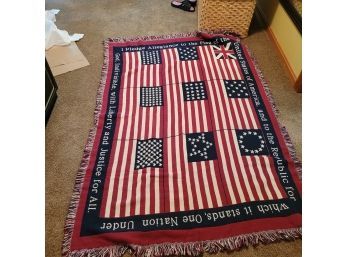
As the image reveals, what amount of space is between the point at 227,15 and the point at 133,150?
1135 mm

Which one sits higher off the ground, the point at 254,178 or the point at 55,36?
the point at 55,36

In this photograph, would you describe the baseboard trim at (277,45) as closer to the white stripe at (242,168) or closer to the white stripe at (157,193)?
the white stripe at (242,168)

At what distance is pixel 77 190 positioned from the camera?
1208mm

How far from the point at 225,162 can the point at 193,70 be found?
0.67m

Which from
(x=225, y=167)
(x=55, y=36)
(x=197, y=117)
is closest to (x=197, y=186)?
(x=225, y=167)

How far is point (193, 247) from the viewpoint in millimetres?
1030

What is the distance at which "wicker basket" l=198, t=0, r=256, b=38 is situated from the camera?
1.79 metres

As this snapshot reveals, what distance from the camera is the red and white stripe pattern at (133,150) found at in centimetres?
116

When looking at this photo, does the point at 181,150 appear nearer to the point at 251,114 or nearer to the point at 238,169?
the point at 238,169
